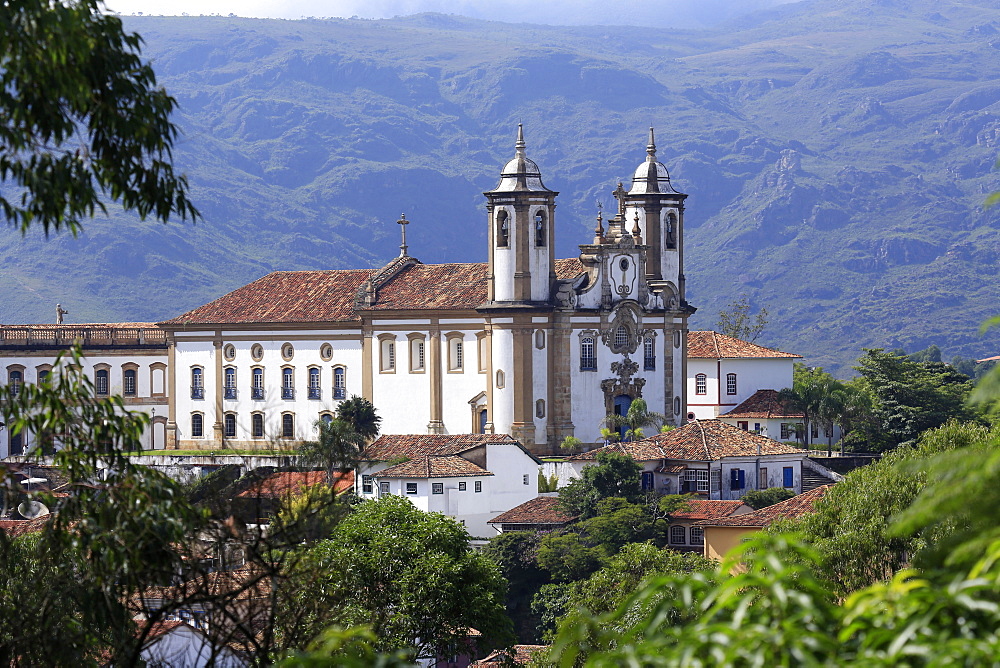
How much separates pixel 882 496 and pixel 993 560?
85.2 feet

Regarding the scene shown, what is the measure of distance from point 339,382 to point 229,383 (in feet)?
19.2

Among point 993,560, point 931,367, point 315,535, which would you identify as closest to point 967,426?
point 315,535

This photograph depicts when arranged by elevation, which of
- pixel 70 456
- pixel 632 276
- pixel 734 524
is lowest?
pixel 734 524

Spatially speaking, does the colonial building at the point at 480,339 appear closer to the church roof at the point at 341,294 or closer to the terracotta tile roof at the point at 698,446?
the church roof at the point at 341,294

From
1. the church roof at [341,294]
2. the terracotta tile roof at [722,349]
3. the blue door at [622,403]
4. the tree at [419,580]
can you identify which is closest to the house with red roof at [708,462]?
the blue door at [622,403]

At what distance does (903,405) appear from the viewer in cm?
7738

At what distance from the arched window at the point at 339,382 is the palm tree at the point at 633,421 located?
38.4 feet

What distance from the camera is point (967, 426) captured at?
145 feet

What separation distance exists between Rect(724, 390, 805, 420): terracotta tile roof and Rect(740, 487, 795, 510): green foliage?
1759 centimetres

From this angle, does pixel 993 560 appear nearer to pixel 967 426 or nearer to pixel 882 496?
pixel 882 496

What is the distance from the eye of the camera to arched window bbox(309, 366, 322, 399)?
78.1 m

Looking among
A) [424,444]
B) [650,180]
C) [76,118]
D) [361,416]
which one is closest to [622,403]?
[424,444]

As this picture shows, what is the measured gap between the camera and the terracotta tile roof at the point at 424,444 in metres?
66.9

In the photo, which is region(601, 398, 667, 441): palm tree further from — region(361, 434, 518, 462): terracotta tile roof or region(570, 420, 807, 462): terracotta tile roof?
region(361, 434, 518, 462): terracotta tile roof
